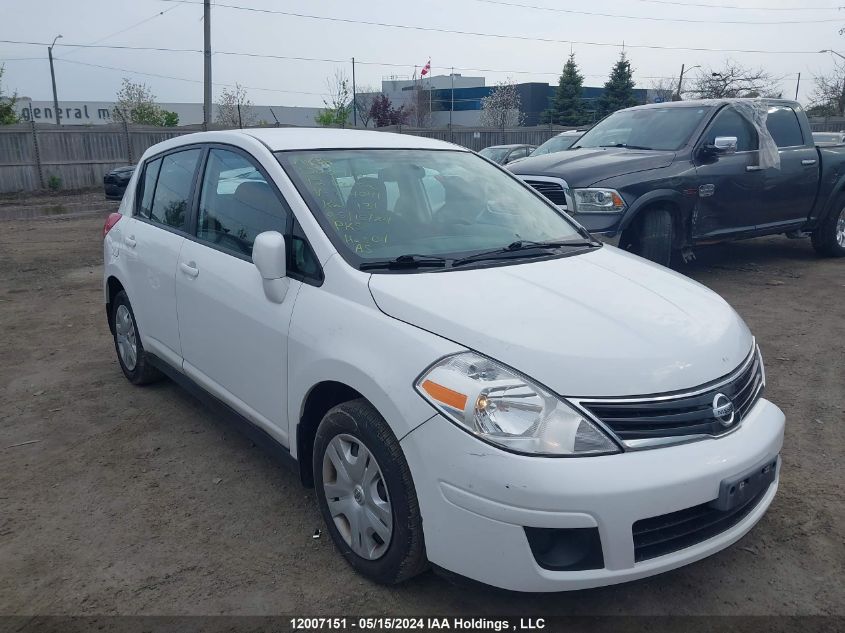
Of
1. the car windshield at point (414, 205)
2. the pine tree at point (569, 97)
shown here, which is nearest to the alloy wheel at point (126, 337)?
the car windshield at point (414, 205)

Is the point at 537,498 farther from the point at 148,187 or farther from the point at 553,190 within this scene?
the point at 553,190

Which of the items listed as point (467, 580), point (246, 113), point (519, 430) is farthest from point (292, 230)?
point (246, 113)

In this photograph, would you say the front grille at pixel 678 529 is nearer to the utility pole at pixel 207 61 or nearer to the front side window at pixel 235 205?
the front side window at pixel 235 205

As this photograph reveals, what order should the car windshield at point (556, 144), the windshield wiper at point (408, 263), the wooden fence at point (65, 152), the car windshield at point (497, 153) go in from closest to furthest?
the windshield wiper at point (408, 263) < the car windshield at point (556, 144) < the car windshield at point (497, 153) < the wooden fence at point (65, 152)

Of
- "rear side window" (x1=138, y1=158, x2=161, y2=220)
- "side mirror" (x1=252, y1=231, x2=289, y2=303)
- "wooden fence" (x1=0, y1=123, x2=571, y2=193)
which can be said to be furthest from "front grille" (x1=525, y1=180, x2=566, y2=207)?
"wooden fence" (x1=0, y1=123, x2=571, y2=193)

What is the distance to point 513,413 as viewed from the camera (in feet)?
7.75

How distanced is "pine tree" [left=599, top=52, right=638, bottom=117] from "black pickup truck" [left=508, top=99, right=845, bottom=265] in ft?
122

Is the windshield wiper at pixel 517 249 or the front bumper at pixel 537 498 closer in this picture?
the front bumper at pixel 537 498

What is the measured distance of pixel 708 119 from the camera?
7.76 meters

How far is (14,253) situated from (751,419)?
11.2 m

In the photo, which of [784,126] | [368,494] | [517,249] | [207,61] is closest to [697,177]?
[784,126]

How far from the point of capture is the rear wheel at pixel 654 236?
717 centimetres

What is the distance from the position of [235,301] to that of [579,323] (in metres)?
1.67

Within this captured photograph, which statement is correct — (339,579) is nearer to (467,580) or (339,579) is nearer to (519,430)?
(467,580)
